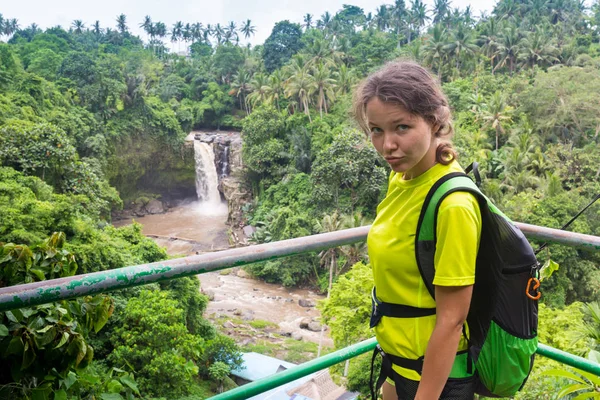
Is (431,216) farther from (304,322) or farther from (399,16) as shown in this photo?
(399,16)

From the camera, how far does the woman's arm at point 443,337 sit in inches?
35.0

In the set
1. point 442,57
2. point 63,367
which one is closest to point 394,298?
point 63,367

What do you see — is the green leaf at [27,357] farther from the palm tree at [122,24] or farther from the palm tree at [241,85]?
the palm tree at [122,24]

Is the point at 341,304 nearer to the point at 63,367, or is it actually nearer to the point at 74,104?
the point at 63,367

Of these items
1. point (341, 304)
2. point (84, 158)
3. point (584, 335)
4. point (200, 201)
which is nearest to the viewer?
point (584, 335)

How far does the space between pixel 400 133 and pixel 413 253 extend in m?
0.25

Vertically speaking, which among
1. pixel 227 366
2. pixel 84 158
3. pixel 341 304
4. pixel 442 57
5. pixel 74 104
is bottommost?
pixel 227 366

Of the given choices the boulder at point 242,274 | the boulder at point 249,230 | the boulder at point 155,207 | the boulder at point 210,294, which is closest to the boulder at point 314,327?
the boulder at point 210,294

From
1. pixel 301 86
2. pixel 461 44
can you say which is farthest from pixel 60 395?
pixel 461 44

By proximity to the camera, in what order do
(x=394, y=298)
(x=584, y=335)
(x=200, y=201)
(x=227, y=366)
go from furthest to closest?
1. (x=200, y=201)
2. (x=227, y=366)
3. (x=584, y=335)
4. (x=394, y=298)

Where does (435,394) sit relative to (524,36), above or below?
below

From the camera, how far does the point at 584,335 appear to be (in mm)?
8102

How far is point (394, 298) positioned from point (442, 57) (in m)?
33.5

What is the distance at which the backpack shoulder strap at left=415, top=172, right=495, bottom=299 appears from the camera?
2.92 ft
